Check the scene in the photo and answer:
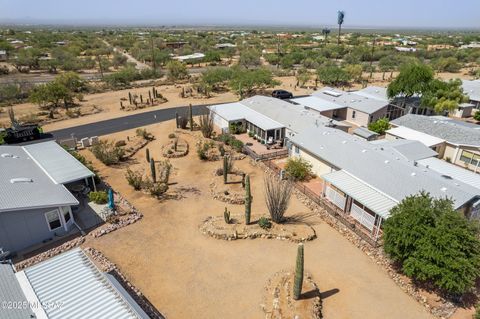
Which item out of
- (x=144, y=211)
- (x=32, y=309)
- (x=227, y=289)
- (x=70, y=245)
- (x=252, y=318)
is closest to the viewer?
(x=32, y=309)

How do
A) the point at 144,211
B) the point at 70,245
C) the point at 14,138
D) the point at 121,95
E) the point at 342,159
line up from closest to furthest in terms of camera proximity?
the point at 70,245 < the point at 144,211 < the point at 342,159 < the point at 14,138 < the point at 121,95

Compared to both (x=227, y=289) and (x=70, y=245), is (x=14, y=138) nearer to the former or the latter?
(x=70, y=245)

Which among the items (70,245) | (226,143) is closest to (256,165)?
(226,143)

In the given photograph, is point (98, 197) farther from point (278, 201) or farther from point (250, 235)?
point (278, 201)

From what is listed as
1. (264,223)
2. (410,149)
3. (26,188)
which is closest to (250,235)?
(264,223)

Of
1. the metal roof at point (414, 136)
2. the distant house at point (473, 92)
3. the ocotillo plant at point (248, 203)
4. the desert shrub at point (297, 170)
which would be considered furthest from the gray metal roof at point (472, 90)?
the ocotillo plant at point (248, 203)

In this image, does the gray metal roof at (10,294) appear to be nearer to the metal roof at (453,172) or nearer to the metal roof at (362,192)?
the metal roof at (362,192)
